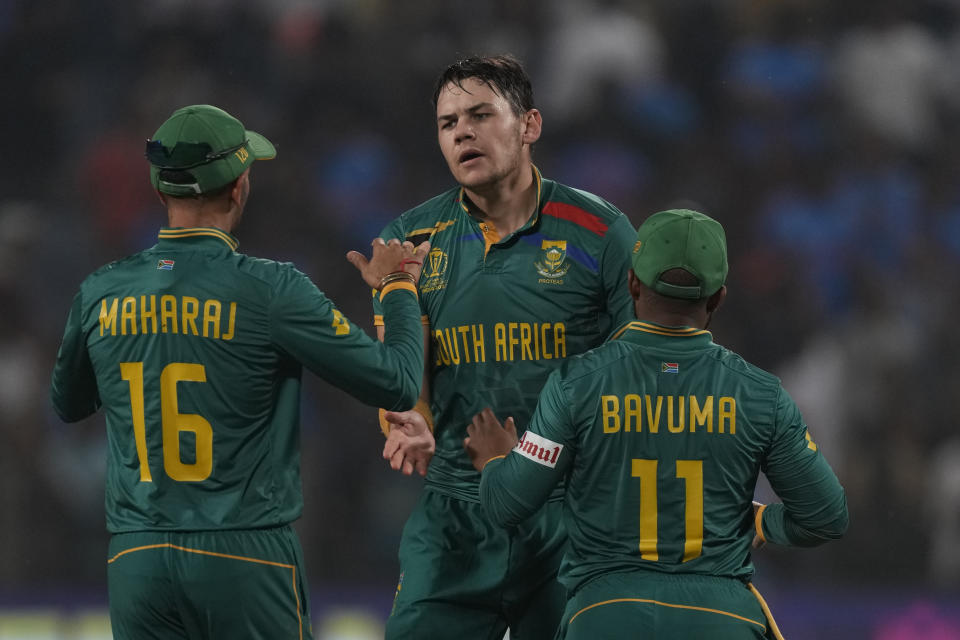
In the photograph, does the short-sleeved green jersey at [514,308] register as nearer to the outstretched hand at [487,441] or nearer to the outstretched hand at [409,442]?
the outstretched hand at [409,442]

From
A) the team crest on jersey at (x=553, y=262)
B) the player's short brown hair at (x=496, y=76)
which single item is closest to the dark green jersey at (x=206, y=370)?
the team crest on jersey at (x=553, y=262)

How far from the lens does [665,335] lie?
3.12 metres

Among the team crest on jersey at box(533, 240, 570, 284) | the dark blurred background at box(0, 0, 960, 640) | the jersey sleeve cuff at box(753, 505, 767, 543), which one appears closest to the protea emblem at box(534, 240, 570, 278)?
the team crest on jersey at box(533, 240, 570, 284)

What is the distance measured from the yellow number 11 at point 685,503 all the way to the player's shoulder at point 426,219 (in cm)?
133

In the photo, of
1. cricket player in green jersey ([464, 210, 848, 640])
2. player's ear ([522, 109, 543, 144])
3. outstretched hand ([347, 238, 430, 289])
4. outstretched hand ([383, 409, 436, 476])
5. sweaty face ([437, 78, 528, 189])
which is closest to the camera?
cricket player in green jersey ([464, 210, 848, 640])

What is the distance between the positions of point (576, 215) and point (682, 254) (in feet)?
2.98

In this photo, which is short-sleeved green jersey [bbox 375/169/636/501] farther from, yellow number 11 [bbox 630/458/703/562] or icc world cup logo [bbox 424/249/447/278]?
yellow number 11 [bbox 630/458/703/562]

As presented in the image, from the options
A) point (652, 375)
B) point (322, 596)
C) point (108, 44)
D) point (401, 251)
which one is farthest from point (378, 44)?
point (652, 375)

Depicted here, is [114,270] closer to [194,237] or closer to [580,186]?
[194,237]

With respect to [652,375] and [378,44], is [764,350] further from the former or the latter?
[652,375]

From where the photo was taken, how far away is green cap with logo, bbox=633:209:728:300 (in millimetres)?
3115

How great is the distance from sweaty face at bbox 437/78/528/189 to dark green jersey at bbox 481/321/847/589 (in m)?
0.98

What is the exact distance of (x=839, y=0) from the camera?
9.31m

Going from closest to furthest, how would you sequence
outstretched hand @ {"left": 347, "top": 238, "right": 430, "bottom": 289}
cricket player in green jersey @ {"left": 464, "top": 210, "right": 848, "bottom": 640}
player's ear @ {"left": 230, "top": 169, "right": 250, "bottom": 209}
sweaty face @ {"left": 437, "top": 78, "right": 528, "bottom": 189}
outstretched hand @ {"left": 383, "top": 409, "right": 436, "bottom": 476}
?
cricket player in green jersey @ {"left": 464, "top": 210, "right": 848, "bottom": 640} < player's ear @ {"left": 230, "top": 169, "right": 250, "bottom": 209} < outstretched hand @ {"left": 347, "top": 238, "right": 430, "bottom": 289} < outstretched hand @ {"left": 383, "top": 409, "right": 436, "bottom": 476} < sweaty face @ {"left": 437, "top": 78, "right": 528, "bottom": 189}
